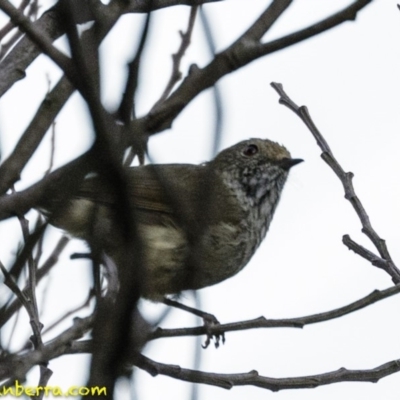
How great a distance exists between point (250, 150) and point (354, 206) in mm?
2673

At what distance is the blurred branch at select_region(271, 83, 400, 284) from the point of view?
3967 millimetres

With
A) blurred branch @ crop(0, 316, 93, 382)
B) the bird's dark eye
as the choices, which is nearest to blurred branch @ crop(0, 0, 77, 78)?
blurred branch @ crop(0, 316, 93, 382)

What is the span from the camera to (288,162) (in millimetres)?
6441

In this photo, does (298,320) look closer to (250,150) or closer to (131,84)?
(131,84)

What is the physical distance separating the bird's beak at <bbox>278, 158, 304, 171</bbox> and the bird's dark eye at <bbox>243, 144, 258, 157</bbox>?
0.90 ft

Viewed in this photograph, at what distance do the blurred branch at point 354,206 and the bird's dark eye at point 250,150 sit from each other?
233 centimetres

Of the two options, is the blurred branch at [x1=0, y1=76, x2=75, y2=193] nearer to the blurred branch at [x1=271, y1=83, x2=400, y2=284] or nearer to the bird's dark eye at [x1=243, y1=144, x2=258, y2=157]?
the blurred branch at [x1=271, y1=83, x2=400, y2=284]

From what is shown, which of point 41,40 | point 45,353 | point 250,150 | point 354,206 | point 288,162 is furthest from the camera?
point 250,150

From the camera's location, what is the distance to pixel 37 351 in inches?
139

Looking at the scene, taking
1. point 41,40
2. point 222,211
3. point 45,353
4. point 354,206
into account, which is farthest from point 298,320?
point 222,211

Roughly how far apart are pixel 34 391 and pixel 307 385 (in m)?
1.34

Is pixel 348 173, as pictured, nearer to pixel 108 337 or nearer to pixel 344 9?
pixel 344 9

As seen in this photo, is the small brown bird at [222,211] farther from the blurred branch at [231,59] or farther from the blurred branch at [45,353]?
the blurred branch at [45,353]

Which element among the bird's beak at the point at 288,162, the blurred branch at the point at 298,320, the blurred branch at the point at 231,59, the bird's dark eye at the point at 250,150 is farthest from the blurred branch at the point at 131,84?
the bird's dark eye at the point at 250,150
